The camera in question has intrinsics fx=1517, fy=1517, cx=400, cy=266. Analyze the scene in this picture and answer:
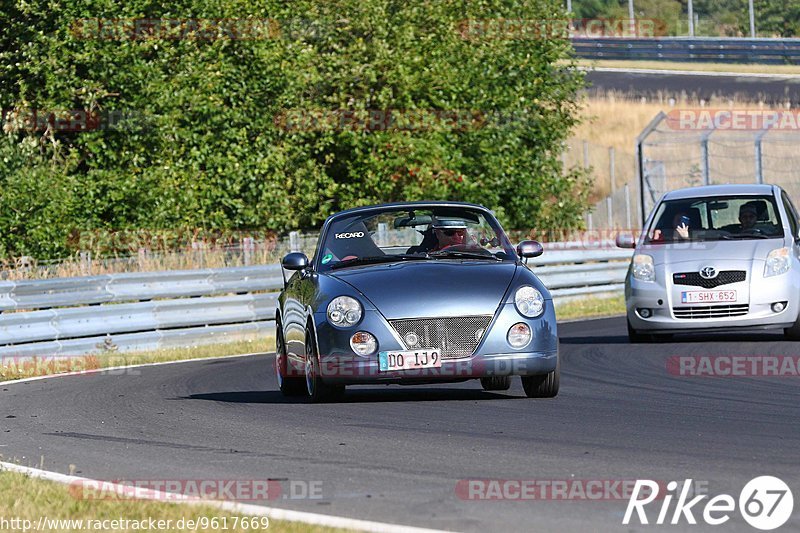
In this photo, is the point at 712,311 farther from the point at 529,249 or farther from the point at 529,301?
the point at 529,301

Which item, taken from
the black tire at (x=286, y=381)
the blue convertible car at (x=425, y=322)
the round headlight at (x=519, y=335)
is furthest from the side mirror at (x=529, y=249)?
the black tire at (x=286, y=381)

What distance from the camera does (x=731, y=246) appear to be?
51.8 ft

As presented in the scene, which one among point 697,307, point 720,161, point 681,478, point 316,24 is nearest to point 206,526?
point 681,478

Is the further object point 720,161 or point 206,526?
point 720,161

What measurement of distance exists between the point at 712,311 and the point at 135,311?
23.4 ft

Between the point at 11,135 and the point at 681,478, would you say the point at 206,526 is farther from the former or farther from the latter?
the point at 11,135

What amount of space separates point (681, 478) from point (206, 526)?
2.22 meters

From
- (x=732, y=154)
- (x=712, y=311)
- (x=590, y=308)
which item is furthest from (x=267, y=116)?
(x=732, y=154)

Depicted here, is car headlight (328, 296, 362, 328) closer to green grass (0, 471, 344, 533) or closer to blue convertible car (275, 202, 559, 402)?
blue convertible car (275, 202, 559, 402)

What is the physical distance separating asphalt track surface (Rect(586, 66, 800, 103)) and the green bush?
61.0 feet

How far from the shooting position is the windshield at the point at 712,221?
16109 mm

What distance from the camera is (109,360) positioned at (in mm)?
17438

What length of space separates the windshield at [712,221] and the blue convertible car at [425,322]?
554cm

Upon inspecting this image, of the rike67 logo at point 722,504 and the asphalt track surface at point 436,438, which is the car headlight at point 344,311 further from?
the rike67 logo at point 722,504
